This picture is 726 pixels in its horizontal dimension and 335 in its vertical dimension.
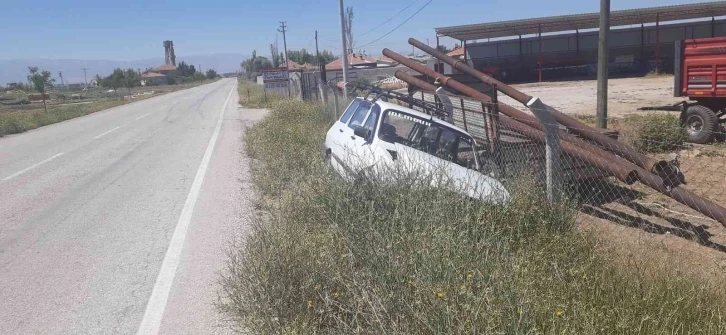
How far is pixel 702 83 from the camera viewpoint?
13.1 m

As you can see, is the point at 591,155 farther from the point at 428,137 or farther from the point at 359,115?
the point at 359,115

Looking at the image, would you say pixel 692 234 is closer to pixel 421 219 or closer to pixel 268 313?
pixel 421 219

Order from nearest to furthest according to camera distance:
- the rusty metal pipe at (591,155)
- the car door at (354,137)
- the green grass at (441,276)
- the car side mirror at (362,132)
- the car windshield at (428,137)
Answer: the green grass at (441,276), the rusty metal pipe at (591,155), the car windshield at (428,137), the car door at (354,137), the car side mirror at (362,132)

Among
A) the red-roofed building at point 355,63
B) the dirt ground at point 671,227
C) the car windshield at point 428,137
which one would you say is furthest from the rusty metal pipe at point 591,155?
the red-roofed building at point 355,63

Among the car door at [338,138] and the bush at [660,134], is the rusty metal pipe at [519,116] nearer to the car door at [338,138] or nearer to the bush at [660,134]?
the car door at [338,138]

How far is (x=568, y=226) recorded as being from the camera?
5504 mm

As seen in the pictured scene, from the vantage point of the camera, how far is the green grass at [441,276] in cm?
338

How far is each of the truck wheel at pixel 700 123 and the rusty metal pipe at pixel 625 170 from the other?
21.8 feet

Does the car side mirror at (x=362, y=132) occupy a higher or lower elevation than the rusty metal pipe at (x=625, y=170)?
higher

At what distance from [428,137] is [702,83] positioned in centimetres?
839

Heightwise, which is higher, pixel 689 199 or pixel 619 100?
pixel 689 199

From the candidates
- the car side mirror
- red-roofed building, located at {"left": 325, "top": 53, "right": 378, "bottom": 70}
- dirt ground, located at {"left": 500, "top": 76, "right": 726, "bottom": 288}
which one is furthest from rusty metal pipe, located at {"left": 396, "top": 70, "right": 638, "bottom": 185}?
red-roofed building, located at {"left": 325, "top": 53, "right": 378, "bottom": 70}

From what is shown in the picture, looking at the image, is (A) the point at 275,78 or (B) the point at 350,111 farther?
(A) the point at 275,78


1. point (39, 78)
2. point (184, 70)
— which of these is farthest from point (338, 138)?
point (184, 70)
